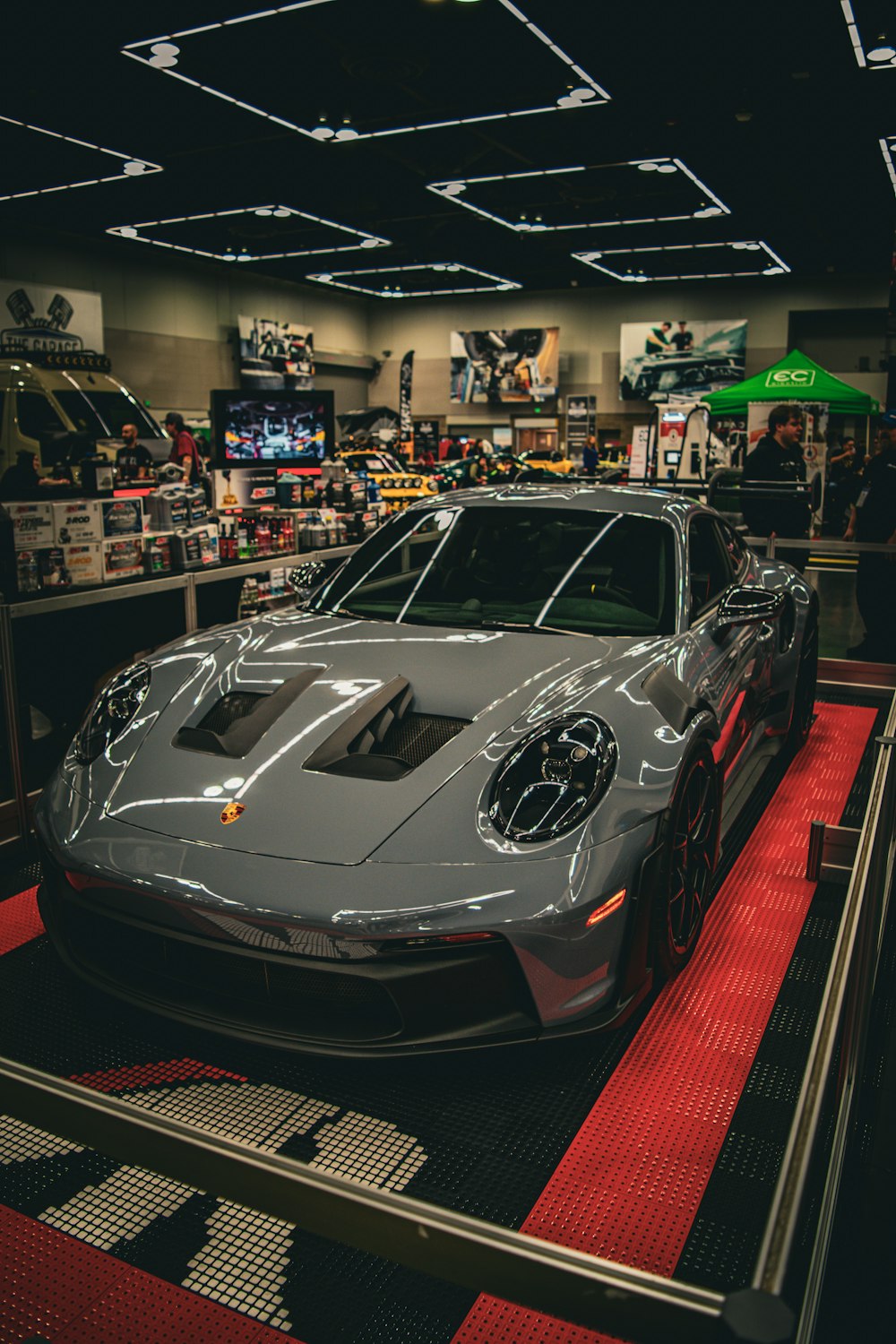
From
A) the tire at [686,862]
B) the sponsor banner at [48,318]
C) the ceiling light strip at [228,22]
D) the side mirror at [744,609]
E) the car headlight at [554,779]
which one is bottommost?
the tire at [686,862]

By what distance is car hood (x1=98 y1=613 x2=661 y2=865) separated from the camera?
6.99 ft

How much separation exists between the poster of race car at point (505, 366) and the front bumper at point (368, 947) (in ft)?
79.8

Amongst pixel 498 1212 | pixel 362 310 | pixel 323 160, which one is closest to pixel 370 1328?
pixel 498 1212

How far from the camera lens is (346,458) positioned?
60.1 feet

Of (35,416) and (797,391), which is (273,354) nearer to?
(797,391)

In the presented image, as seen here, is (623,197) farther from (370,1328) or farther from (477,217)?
(370,1328)

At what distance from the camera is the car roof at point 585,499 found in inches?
133

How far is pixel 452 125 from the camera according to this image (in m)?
10.4

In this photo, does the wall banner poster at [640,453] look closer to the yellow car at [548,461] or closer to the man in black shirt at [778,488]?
the yellow car at [548,461]

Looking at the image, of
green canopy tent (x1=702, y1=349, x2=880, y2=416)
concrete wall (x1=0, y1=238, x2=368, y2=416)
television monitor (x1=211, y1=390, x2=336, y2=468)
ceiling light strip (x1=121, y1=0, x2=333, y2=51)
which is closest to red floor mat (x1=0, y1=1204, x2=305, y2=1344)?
television monitor (x1=211, y1=390, x2=336, y2=468)

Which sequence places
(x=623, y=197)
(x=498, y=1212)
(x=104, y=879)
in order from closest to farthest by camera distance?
(x=498, y=1212) < (x=104, y=879) < (x=623, y=197)

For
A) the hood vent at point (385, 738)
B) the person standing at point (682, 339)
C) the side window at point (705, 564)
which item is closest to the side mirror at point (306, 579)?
the hood vent at point (385, 738)

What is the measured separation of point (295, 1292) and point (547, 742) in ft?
4.05

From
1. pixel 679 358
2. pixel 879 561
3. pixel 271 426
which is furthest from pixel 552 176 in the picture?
pixel 679 358
